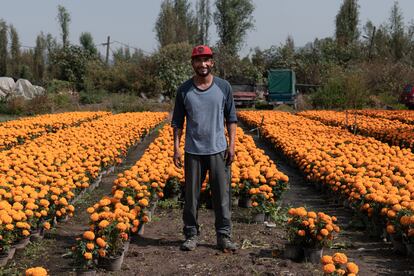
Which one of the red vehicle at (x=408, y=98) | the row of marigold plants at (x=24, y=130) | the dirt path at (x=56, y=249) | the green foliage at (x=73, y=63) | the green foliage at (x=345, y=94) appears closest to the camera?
the dirt path at (x=56, y=249)

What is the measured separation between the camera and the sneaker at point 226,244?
491 cm

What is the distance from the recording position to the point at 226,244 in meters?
4.92

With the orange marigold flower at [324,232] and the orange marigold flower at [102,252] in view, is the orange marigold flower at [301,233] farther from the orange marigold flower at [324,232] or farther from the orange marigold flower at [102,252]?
the orange marigold flower at [102,252]

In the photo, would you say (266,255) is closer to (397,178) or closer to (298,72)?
(397,178)

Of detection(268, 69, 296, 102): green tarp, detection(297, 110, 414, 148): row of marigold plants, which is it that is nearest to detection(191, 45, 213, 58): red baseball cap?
detection(297, 110, 414, 148): row of marigold plants

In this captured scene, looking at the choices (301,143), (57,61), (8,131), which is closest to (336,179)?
(301,143)

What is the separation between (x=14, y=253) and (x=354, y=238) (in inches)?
144

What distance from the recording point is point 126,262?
185 inches

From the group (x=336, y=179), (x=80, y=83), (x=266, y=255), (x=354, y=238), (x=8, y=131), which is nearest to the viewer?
(x=266, y=255)

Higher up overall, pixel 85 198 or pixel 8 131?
pixel 8 131

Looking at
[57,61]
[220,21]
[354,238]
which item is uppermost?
[220,21]

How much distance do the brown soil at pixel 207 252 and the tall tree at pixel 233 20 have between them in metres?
51.7

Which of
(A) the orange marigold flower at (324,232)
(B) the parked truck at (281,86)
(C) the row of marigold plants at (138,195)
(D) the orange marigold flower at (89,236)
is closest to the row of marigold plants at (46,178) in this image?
(C) the row of marigold plants at (138,195)

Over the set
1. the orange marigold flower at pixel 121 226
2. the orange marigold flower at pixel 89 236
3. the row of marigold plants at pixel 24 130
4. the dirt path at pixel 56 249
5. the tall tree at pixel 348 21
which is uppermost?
the tall tree at pixel 348 21
